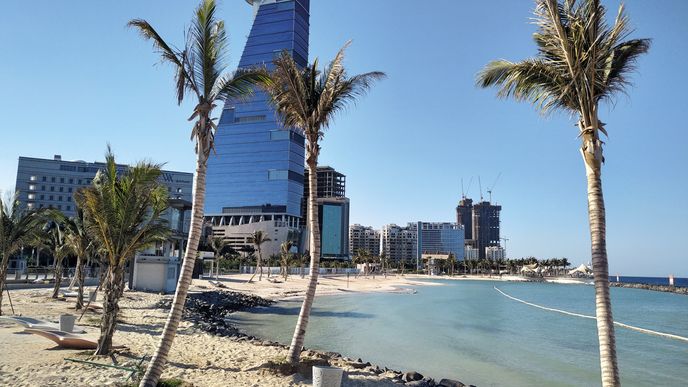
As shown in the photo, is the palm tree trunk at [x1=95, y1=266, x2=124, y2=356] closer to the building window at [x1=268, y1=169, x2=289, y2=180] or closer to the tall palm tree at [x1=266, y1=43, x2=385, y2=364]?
the tall palm tree at [x1=266, y1=43, x2=385, y2=364]

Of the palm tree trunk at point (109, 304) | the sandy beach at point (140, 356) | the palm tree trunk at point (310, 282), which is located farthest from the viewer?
the palm tree trunk at point (310, 282)

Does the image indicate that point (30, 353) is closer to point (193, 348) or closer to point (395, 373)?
point (193, 348)

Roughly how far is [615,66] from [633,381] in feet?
56.0

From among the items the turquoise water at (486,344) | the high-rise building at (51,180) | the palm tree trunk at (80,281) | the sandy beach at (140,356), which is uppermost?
the high-rise building at (51,180)

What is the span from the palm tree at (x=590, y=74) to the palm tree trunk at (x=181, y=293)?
22.9 feet

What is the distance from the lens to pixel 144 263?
38.9 metres

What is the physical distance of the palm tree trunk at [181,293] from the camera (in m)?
9.10

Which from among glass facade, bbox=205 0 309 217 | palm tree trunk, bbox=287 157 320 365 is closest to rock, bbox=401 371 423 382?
palm tree trunk, bbox=287 157 320 365

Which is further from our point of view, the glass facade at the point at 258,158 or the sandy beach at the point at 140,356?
the glass facade at the point at 258,158

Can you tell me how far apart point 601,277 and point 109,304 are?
39.1 ft

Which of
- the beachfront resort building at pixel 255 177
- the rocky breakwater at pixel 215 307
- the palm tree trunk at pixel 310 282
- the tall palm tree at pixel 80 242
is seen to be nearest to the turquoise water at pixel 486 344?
the rocky breakwater at pixel 215 307

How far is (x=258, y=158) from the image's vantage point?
17988 centimetres

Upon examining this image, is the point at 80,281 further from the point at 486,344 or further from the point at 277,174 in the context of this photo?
the point at 277,174

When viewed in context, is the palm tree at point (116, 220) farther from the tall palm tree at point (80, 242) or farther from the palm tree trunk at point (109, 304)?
the tall palm tree at point (80, 242)
